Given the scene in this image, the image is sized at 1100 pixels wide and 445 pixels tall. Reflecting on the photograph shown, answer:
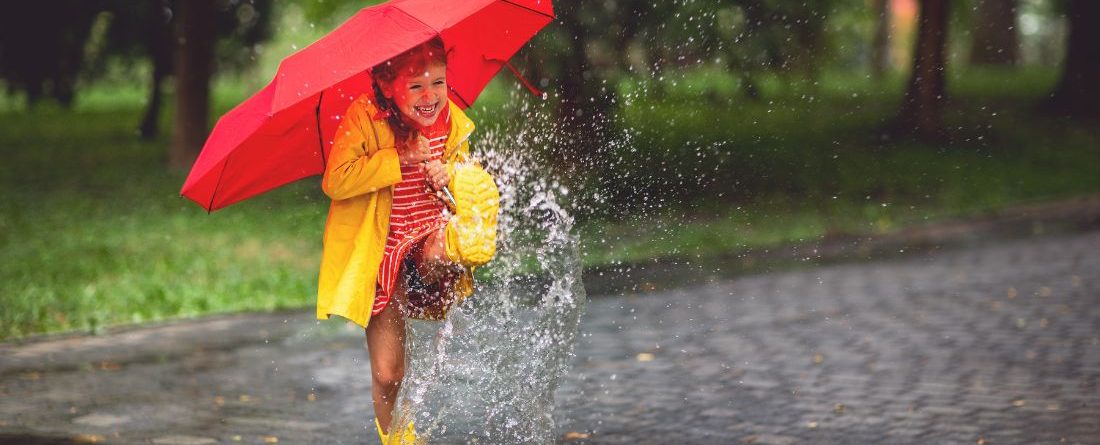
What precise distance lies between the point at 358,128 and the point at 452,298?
0.71m

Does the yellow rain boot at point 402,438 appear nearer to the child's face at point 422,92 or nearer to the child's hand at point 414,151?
the child's hand at point 414,151

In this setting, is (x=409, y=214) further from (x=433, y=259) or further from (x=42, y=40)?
(x=42, y=40)

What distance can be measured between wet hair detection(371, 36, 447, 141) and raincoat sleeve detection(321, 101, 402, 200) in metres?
0.08

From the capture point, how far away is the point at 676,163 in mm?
15992

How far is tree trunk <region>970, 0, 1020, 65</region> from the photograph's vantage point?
32438 mm

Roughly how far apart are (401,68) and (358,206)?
47cm

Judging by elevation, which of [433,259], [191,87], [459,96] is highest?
[191,87]

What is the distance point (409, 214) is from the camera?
14.2 ft

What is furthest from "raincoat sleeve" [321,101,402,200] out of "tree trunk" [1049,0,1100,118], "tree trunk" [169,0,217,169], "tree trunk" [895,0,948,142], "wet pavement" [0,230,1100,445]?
"tree trunk" [1049,0,1100,118]

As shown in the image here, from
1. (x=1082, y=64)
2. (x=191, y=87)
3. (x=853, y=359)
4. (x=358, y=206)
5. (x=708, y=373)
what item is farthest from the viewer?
(x=1082, y=64)

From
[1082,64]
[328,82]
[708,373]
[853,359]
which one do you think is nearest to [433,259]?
[328,82]

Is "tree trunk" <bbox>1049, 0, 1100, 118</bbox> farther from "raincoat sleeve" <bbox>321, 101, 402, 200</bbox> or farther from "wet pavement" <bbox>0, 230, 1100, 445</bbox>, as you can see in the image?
"raincoat sleeve" <bbox>321, 101, 402, 200</bbox>

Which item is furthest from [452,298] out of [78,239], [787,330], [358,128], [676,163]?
[676,163]

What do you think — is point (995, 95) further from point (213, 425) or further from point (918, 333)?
point (213, 425)
